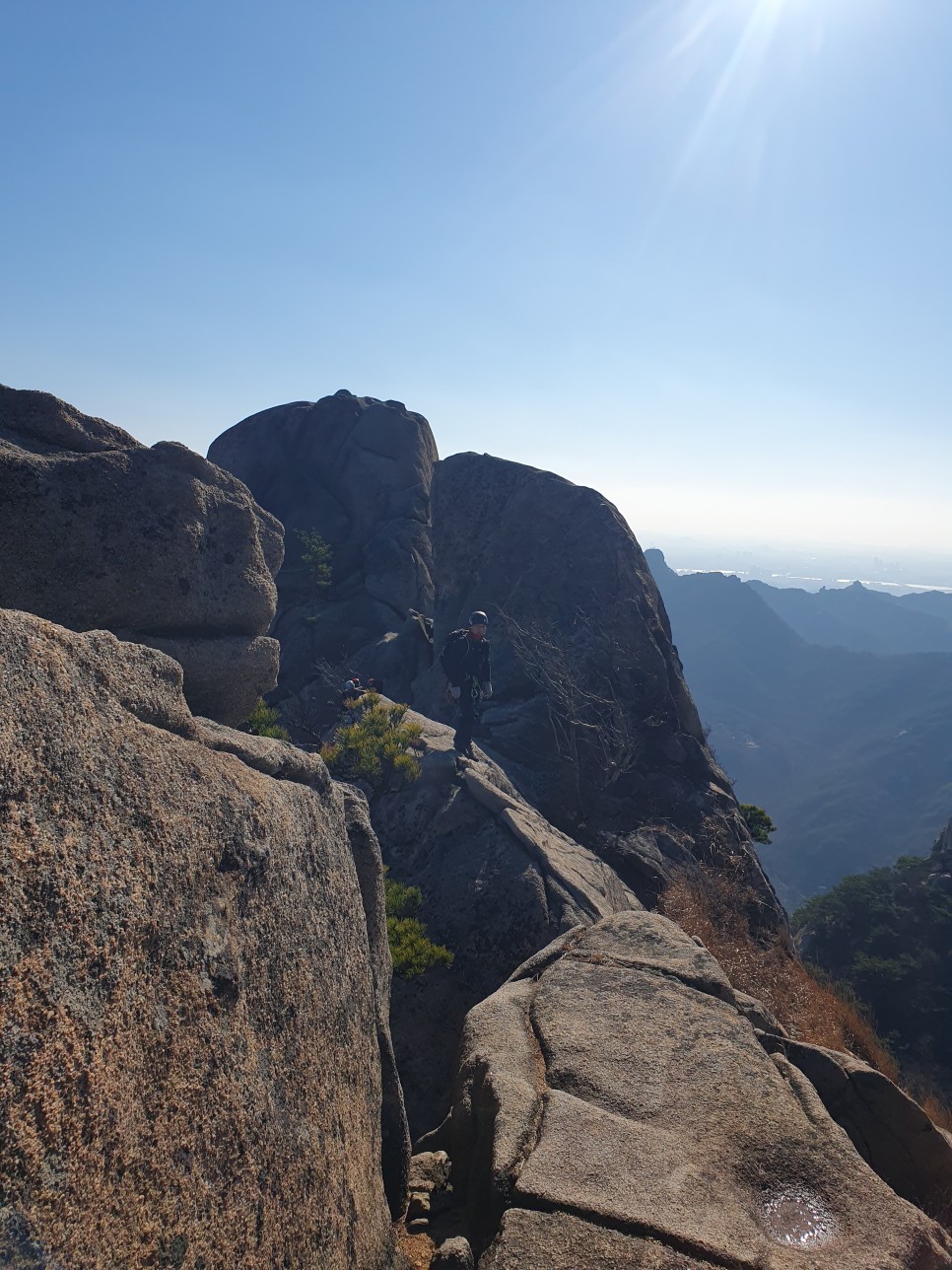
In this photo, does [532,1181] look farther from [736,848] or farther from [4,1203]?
[736,848]

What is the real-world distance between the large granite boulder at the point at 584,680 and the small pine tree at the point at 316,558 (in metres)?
5.56

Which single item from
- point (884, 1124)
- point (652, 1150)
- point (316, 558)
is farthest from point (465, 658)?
point (316, 558)

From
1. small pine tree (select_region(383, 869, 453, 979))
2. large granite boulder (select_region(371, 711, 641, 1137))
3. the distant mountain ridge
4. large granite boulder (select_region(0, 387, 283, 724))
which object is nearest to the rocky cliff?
large granite boulder (select_region(371, 711, 641, 1137))

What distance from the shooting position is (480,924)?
35.5 feet

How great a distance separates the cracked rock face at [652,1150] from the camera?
4.68 meters

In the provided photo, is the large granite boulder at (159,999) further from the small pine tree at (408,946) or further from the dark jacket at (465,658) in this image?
the dark jacket at (465,658)

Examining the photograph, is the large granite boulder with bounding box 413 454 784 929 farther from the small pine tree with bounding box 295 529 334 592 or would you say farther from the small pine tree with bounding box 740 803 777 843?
the small pine tree with bounding box 295 529 334 592

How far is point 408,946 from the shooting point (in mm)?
9367

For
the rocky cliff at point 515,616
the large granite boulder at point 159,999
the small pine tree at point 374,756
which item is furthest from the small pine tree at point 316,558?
the large granite boulder at point 159,999

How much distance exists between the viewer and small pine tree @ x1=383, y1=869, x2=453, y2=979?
9.28m

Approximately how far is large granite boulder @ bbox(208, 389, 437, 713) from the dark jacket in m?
13.3

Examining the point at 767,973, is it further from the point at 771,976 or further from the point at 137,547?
the point at 137,547

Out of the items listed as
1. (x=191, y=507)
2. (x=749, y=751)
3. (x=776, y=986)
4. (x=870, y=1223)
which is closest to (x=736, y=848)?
(x=776, y=986)

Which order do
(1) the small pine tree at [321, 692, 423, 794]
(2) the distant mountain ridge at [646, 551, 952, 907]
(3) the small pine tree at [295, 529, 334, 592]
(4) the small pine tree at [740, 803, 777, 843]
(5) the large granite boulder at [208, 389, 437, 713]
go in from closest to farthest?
(1) the small pine tree at [321, 692, 423, 794], (4) the small pine tree at [740, 803, 777, 843], (5) the large granite boulder at [208, 389, 437, 713], (3) the small pine tree at [295, 529, 334, 592], (2) the distant mountain ridge at [646, 551, 952, 907]
